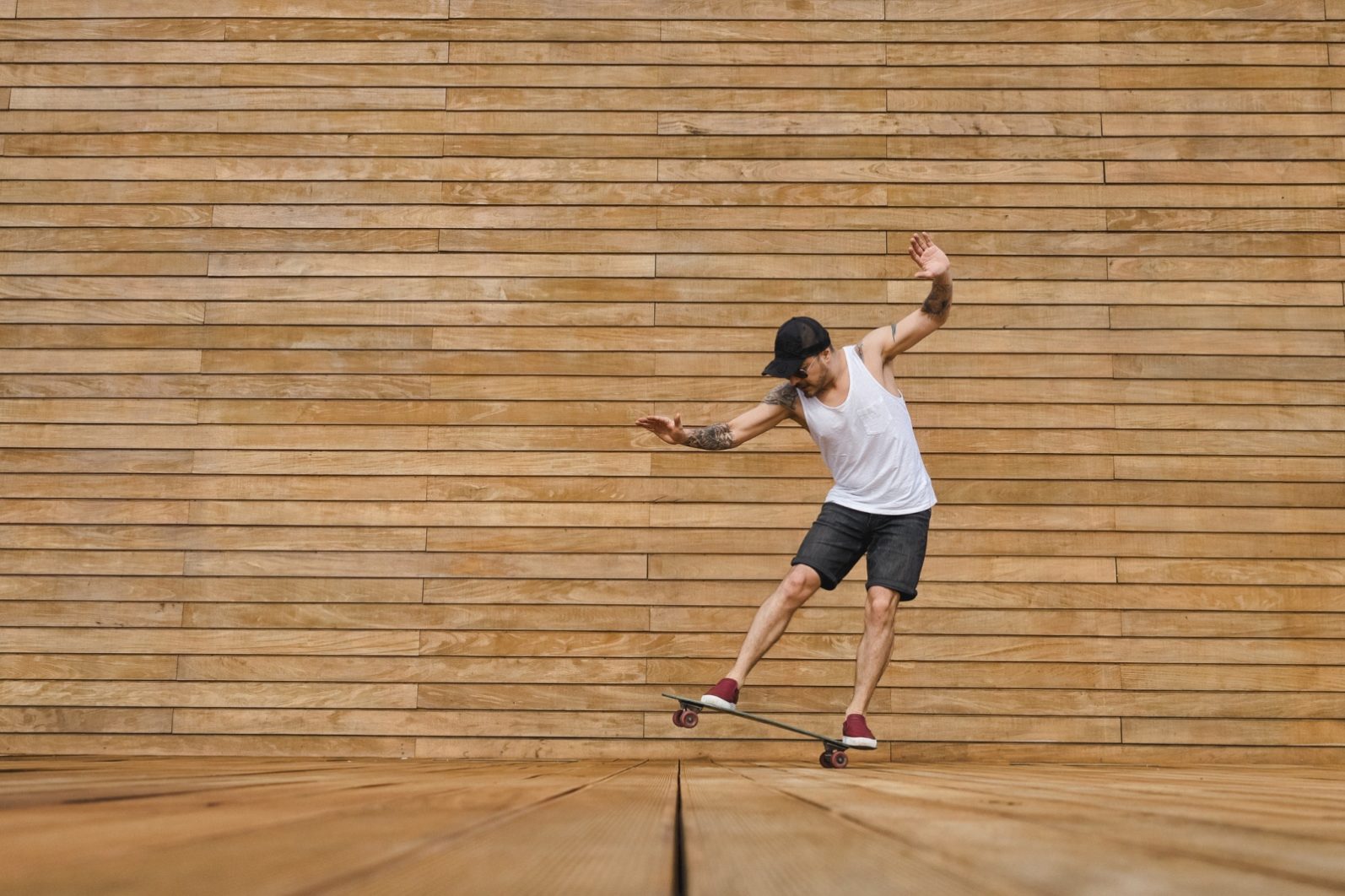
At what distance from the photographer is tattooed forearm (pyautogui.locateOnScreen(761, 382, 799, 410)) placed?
306 cm

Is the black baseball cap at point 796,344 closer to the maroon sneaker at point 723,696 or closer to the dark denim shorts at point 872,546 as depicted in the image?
the dark denim shorts at point 872,546

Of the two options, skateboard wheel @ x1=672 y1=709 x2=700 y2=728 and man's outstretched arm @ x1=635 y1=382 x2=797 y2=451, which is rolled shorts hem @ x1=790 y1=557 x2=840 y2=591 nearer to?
man's outstretched arm @ x1=635 y1=382 x2=797 y2=451

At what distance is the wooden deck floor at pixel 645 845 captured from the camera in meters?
0.38

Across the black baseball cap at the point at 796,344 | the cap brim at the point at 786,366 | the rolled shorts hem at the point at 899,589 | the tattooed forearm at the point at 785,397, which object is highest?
the black baseball cap at the point at 796,344

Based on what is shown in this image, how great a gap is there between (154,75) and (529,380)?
215 cm

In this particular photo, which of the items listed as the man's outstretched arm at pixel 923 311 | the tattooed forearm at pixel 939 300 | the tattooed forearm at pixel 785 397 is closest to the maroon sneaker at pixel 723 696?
the tattooed forearm at pixel 785 397

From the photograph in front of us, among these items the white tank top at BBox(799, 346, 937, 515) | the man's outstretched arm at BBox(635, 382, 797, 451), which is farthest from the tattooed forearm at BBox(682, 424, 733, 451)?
the white tank top at BBox(799, 346, 937, 515)

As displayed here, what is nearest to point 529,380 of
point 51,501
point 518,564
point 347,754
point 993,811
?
point 518,564

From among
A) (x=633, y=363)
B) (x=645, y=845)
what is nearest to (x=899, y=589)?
(x=633, y=363)

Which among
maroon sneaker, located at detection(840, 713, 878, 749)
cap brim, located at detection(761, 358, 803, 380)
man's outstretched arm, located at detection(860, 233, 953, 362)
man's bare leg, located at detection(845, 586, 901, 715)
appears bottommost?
maroon sneaker, located at detection(840, 713, 878, 749)

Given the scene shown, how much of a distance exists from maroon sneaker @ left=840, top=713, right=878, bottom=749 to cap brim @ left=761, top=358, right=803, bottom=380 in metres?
0.98

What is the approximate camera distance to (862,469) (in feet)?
9.78

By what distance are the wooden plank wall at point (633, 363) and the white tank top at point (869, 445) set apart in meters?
0.96

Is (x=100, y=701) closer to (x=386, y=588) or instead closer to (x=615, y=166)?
(x=386, y=588)
